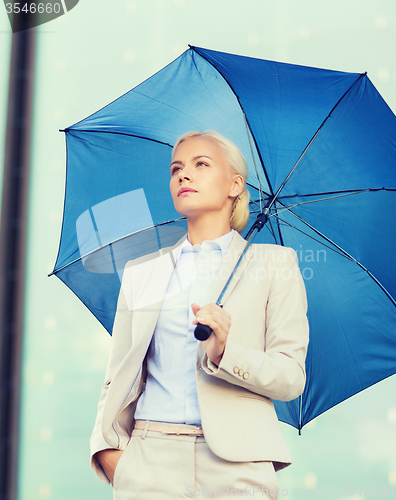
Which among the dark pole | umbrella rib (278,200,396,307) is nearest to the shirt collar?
umbrella rib (278,200,396,307)

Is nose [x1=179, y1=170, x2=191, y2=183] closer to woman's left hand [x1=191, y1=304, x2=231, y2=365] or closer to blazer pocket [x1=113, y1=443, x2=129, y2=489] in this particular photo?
woman's left hand [x1=191, y1=304, x2=231, y2=365]

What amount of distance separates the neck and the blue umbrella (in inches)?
5.9

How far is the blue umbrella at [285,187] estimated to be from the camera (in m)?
1.13

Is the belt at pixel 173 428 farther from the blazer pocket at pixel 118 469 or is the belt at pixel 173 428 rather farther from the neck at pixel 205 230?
the neck at pixel 205 230

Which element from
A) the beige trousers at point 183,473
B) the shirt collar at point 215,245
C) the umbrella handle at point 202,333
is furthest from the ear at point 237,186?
the beige trousers at point 183,473

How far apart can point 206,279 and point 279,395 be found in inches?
11.2

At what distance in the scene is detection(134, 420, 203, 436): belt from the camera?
0.85 metres

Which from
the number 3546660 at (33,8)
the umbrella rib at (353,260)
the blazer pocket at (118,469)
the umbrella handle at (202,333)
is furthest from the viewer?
the number 3546660 at (33,8)

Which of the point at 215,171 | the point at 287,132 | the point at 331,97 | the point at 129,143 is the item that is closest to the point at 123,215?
the point at 129,143

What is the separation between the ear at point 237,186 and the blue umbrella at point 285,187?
2.6 inches

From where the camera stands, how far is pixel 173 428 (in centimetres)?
87

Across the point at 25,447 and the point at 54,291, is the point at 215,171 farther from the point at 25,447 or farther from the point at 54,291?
the point at 25,447

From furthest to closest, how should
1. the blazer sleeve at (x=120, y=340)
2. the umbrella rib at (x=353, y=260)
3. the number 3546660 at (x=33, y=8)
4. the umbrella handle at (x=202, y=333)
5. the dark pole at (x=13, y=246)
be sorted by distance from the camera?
the number 3546660 at (x=33, y=8) < the dark pole at (x=13, y=246) < the umbrella rib at (x=353, y=260) < the blazer sleeve at (x=120, y=340) < the umbrella handle at (x=202, y=333)

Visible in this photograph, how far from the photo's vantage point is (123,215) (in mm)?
1280
